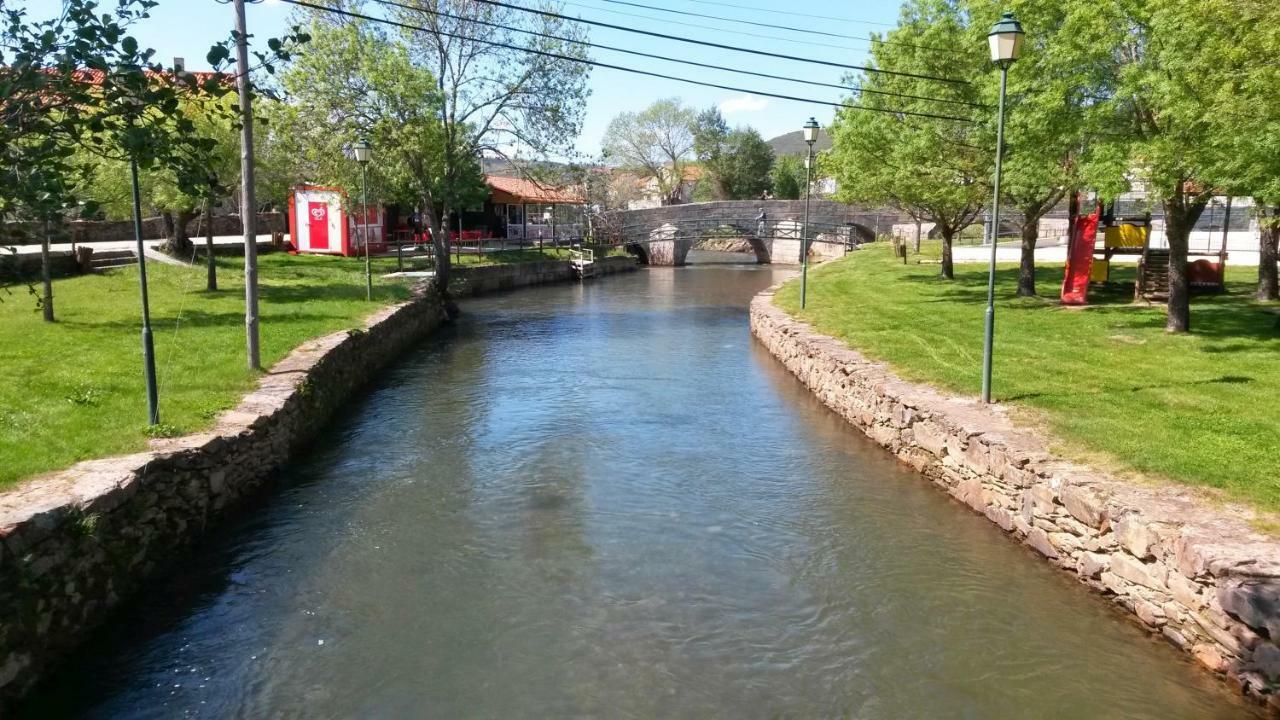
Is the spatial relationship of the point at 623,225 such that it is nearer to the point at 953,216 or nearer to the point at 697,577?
the point at 953,216

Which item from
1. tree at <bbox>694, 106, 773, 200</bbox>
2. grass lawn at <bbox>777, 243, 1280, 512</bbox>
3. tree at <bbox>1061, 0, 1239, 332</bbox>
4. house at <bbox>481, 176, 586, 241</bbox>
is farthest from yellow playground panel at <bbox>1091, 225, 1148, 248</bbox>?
tree at <bbox>694, 106, 773, 200</bbox>

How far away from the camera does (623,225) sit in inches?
2235

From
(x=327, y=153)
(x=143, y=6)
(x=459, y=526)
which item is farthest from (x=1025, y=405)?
(x=327, y=153)

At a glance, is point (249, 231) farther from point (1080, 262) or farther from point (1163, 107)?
point (1080, 262)

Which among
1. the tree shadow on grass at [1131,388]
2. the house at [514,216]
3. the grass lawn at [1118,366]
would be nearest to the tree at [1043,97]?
the grass lawn at [1118,366]

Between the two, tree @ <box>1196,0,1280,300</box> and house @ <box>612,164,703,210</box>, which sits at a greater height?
house @ <box>612,164,703,210</box>

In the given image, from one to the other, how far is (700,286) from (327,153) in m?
18.7

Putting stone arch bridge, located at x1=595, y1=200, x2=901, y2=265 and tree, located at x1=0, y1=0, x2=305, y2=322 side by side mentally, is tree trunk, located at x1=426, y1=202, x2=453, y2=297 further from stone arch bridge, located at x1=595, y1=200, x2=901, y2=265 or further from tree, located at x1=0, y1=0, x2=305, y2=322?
tree, located at x1=0, y1=0, x2=305, y2=322

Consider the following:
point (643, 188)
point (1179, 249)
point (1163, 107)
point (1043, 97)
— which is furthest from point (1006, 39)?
point (643, 188)

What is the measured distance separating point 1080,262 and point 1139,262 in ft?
4.01

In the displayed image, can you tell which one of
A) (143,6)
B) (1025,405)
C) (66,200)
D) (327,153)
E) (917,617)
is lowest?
(917,617)

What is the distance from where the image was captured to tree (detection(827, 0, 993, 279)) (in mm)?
21062

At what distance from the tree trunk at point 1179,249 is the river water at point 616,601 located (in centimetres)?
673

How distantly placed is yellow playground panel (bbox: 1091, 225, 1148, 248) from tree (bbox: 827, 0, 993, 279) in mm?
3120
